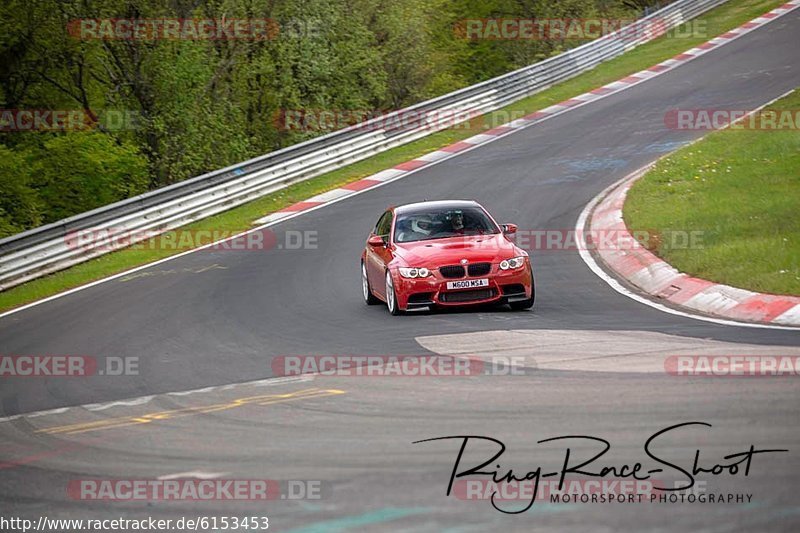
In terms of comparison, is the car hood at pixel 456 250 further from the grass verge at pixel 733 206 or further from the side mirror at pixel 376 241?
the grass verge at pixel 733 206

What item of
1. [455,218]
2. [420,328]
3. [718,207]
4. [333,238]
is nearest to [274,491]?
[420,328]

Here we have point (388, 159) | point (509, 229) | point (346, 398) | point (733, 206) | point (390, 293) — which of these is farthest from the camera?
point (388, 159)

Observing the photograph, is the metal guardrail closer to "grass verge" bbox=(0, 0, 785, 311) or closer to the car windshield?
"grass verge" bbox=(0, 0, 785, 311)

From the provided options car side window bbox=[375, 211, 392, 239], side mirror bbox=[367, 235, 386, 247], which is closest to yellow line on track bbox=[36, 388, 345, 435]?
side mirror bbox=[367, 235, 386, 247]

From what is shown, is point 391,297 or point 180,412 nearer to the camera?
point 180,412

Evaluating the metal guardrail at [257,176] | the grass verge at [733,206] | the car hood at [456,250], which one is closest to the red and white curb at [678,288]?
the grass verge at [733,206]

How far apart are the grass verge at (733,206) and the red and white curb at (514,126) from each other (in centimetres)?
680

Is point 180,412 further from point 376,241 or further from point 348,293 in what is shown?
point 348,293

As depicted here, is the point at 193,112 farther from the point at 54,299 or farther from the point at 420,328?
the point at 420,328

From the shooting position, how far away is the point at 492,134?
29.1m

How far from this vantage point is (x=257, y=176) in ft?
83.1

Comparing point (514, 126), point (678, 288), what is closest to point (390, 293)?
point (678, 288)

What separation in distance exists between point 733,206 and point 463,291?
5.71 meters

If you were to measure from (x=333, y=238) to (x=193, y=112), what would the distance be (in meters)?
11.8
